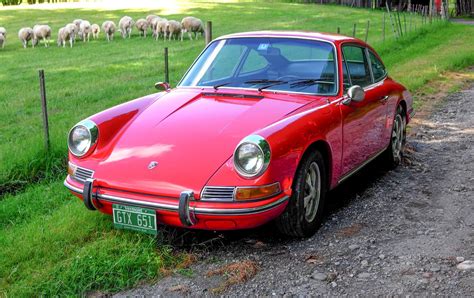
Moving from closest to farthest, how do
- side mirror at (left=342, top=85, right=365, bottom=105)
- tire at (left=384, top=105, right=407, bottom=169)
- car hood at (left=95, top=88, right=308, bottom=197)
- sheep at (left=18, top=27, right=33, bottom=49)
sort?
car hood at (left=95, top=88, right=308, bottom=197), side mirror at (left=342, top=85, right=365, bottom=105), tire at (left=384, top=105, right=407, bottom=169), sheep at (left=18, top=27, right=33, bottom=49)

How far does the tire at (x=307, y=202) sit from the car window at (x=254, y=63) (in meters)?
1.27

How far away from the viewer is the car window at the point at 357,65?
5.72 meters

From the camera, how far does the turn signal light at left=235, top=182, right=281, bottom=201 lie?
4066mm

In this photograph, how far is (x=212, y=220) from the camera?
407 centimetres

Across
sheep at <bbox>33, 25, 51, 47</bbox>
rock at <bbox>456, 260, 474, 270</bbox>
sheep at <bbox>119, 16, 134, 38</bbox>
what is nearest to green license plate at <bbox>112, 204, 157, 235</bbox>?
rock at <bbox>456, 260, 474, 270</bbox>

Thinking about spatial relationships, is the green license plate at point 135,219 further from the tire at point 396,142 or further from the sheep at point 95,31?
the sheep at point 95,31

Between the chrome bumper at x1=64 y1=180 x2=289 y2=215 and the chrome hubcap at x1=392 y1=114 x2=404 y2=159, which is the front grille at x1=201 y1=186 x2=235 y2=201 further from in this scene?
the chrome hubcap at x1=392 y1=114 x2=404 y2=159

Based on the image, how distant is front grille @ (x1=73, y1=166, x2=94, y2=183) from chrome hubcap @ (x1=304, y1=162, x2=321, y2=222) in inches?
64.5

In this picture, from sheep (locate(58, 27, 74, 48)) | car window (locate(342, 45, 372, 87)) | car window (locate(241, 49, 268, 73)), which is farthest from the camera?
sheep (locate(58, 27, 74, 48))

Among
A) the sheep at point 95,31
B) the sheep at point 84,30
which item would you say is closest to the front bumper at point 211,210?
the sheep at point 84,30

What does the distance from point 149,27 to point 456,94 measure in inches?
921

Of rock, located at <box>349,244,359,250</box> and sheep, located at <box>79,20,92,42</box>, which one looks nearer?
rock, located at <box>349,244,359,250</box>

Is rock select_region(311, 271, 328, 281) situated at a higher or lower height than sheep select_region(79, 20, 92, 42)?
higher

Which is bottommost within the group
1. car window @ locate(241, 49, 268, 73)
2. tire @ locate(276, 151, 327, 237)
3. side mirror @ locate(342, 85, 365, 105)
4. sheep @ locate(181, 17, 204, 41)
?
sheep @ locate(181, 17, 204, 41)
